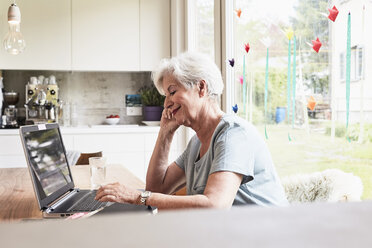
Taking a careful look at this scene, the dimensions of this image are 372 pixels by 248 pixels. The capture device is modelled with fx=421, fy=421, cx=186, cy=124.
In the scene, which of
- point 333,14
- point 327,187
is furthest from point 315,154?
point 333,14

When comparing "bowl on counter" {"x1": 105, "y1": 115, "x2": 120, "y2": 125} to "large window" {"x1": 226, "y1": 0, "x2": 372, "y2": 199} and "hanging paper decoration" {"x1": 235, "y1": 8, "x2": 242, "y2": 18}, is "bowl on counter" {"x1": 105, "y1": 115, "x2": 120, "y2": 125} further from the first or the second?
"hanging paper decoration" {"x1": 235, "y1": 8, "x2": 242, "y2": 18}

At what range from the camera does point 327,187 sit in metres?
1.72

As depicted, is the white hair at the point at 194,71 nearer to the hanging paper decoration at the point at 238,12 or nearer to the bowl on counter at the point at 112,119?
the hanging paper decoration at the point at 238,12

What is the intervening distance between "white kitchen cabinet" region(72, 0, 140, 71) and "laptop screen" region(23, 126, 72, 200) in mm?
2568

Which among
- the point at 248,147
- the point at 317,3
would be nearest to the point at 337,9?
the point at 317,3

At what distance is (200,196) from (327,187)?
69 cm

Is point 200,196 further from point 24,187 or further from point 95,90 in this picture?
point 95,90

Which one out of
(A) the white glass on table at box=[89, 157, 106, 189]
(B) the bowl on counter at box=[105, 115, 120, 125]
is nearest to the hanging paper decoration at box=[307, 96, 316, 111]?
(A) the white glass on table at box=[89, 157, 106, 189]

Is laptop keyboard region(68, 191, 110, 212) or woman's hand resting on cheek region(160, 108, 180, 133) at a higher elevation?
woman's hand resting on cheek region(160, 108, 180, 133)

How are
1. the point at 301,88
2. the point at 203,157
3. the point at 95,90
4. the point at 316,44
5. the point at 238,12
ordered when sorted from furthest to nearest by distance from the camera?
the point at 95,90
the point at 238,12
the point at 301,88
the point at 316,44
the point at 203,157

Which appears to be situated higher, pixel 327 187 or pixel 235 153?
pixel 235 153

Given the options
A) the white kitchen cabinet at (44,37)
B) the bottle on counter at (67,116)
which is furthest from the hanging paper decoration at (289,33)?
the bottle on counter at (67,116)

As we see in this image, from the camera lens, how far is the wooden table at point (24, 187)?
1439mm

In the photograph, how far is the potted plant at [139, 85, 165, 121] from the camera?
178 inches
